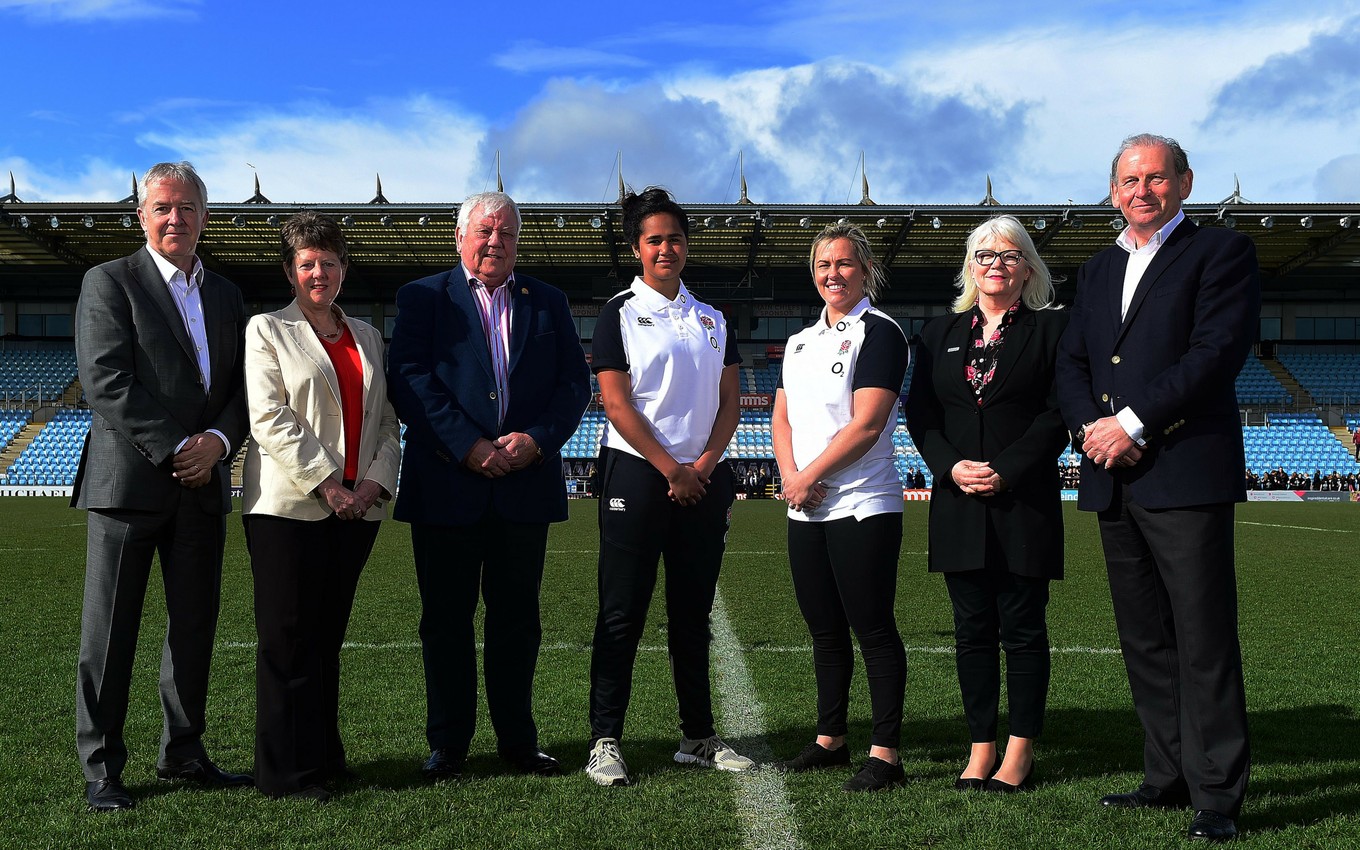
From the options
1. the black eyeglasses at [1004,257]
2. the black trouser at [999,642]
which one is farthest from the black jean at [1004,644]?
the black eyeglasses at [1004,257]

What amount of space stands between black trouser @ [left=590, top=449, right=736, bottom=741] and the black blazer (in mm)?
772

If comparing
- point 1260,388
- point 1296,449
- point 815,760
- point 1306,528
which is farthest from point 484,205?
point 1260,388

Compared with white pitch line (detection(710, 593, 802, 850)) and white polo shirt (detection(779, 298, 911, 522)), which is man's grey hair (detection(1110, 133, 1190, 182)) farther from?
white pitch line (detection(710, 593, 802, 850))

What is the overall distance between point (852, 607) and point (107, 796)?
7.89 feet

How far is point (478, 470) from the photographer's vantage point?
11.8 ft

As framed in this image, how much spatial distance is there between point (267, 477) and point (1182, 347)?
9.42 feet

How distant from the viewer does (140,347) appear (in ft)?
11.2

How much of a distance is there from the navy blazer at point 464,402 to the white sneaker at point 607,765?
2.62ft

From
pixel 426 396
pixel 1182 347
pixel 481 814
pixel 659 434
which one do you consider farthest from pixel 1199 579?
pixel 426 396

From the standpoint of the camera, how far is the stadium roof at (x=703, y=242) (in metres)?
30.5

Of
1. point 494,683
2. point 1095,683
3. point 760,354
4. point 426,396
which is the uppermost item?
point 760,354

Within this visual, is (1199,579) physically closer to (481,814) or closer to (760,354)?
(481,814)

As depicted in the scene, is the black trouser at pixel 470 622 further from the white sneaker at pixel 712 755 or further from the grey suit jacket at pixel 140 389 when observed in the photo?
the grey suit jacket at pixel 140 389

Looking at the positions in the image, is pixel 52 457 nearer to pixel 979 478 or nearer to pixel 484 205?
pixel 484 205
